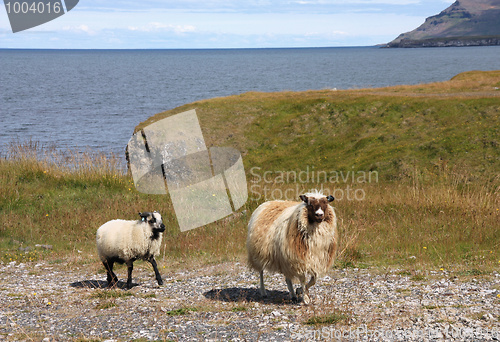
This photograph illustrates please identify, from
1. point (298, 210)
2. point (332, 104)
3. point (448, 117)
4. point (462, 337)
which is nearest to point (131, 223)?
point (298, 210)

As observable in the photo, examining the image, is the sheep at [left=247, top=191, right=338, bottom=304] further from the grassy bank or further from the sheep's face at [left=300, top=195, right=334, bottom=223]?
the grassy bank

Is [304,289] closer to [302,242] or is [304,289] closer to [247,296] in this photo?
[302,242]

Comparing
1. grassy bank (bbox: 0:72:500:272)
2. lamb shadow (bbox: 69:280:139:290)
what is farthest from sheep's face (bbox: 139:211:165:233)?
grassy bank (bbox: 0:72:500:272)

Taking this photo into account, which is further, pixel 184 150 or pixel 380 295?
pixel 184 150

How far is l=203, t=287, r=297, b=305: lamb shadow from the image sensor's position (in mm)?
11336

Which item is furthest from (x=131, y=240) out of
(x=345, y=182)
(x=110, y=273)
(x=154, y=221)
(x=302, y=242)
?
(x=345, y=182)

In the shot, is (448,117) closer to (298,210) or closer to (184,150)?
(184,150)

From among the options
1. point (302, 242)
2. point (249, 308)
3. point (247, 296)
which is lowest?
point (247, 296)

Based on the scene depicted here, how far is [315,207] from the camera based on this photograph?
10617 mm

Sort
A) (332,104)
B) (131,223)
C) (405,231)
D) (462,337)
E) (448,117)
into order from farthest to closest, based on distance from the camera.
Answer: (332,104), (448,117), (405,231), (131,223), (462,337)

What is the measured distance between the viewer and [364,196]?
22.9m

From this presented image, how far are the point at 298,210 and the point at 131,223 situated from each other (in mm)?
4993

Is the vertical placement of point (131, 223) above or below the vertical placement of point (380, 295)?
above

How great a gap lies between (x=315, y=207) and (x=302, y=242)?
0.96 meters
